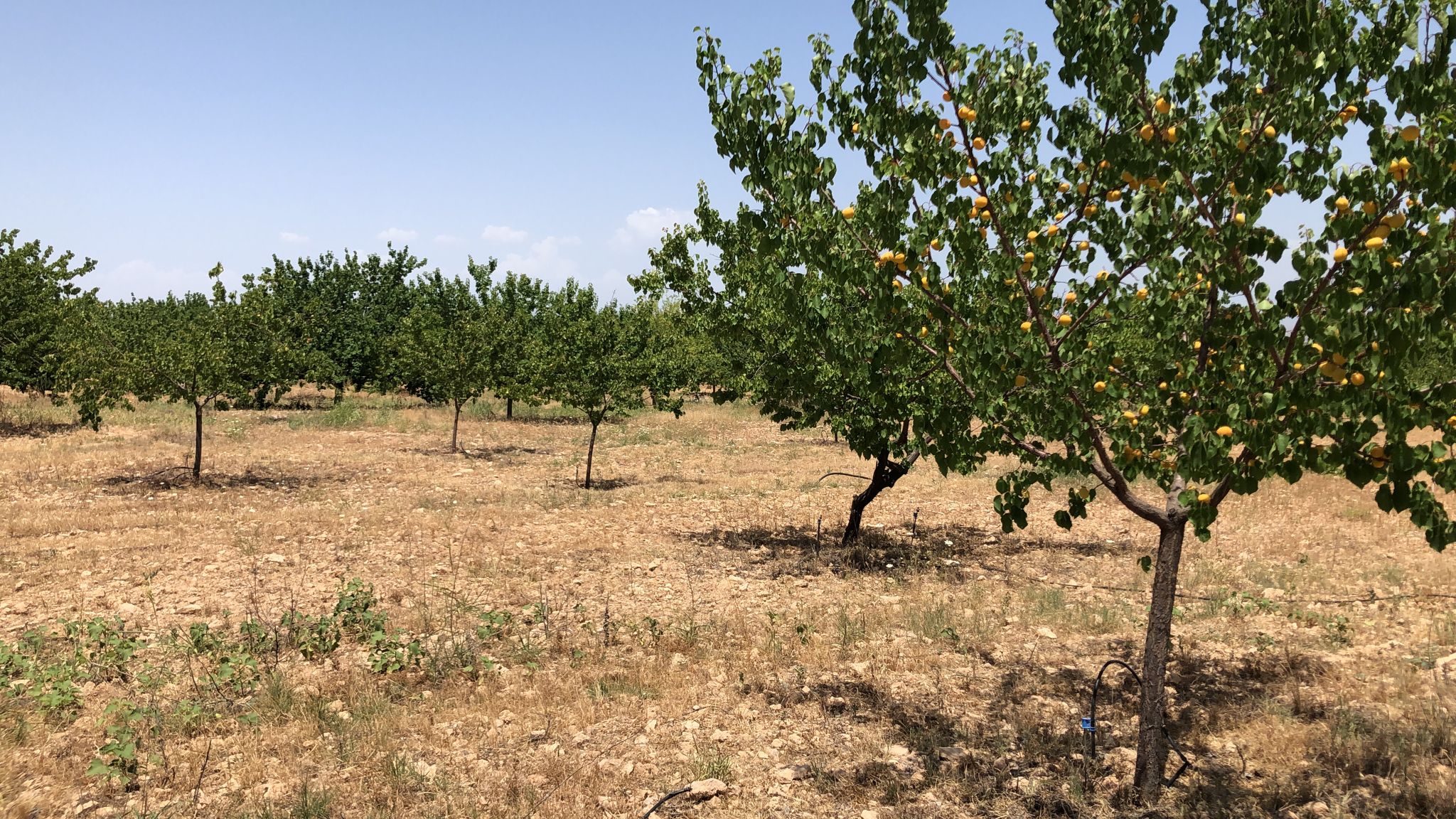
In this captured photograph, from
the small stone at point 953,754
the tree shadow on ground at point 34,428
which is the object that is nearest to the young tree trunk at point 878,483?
the small stone at point 953,754

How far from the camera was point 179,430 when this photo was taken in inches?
1208

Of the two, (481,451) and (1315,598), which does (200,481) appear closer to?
(481,451)

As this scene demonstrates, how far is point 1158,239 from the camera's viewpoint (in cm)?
462

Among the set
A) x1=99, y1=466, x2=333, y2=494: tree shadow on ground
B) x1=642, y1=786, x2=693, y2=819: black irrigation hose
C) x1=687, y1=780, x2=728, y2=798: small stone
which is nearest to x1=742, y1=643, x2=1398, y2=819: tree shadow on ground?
x1=687, y1=780, x2=728, y2=798: small stone

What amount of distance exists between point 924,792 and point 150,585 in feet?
36.0

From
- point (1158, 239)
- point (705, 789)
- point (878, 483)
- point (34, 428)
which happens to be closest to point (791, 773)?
point (705, 789)

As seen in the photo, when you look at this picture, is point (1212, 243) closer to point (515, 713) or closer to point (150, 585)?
point (515, 713)

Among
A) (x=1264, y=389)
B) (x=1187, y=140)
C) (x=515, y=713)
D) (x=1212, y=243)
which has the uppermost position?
(x=1187, y=140)

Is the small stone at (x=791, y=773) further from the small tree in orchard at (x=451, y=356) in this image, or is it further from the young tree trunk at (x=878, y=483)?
the small tree in orchard at (x=451, y=356)

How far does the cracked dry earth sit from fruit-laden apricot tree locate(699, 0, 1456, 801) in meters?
2.29

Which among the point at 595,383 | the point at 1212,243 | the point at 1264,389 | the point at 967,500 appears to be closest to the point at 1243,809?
the point at 1264,389

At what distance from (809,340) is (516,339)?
36889mm

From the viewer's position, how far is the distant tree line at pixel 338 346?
2053 cm

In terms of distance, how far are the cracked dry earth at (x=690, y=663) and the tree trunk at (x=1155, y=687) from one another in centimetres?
24
